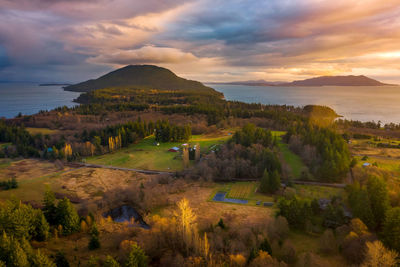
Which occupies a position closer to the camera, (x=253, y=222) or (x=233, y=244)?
(x=233, y=244)

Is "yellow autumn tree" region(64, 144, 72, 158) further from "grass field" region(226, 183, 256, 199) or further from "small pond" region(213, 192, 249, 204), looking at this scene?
"grass field" region(226, 183, 256, 199)

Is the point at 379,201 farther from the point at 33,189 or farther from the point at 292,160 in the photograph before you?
the point at 33,189

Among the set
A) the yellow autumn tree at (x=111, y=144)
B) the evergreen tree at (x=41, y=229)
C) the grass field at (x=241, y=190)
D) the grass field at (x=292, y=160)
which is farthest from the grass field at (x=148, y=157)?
the evergreen tree at (x=41, y=229)

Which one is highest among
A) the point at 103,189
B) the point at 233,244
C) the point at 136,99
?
the point at 136,99

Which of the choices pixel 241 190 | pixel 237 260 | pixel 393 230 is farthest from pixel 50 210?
Result: pixel 393 230

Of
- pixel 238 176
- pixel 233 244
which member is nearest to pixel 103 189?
pixel 238 176

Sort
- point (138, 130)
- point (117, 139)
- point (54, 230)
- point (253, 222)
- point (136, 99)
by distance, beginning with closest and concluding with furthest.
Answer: point (54, 230), point (253, 222), point (117, 139), point (138, 130), point (136, 99)

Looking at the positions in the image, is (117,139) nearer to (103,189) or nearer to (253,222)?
(103,189)
